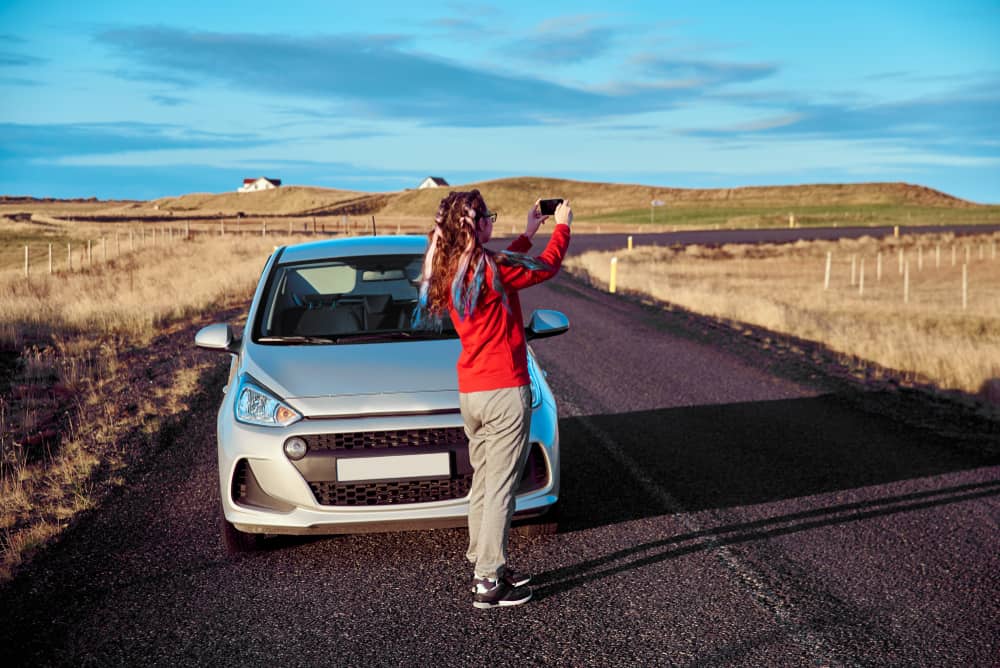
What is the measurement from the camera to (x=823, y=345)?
13828 mm

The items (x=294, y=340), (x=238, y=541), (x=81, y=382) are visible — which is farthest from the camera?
(x=81, y=382)

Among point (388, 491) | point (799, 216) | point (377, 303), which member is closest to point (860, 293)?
point (377, 303)

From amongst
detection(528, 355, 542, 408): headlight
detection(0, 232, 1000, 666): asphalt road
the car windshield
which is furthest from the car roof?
detection(0, 232, 1000, 666): asphalt road

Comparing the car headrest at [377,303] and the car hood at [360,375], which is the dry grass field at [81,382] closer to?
the car hood at [360,375]

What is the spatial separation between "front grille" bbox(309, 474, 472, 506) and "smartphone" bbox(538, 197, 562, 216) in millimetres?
1294

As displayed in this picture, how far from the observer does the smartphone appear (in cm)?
378

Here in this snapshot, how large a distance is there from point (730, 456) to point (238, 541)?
3553 millimetres

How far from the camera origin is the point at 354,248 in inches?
237

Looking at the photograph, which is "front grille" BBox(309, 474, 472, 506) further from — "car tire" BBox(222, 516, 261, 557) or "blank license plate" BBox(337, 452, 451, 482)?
"car tire" BBox(222, 516, 261, 557)

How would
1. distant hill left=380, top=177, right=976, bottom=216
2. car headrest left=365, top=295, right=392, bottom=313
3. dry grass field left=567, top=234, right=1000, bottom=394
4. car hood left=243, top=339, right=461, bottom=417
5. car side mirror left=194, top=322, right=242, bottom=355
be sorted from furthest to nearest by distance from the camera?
distant hill left=380, top=177, right=976, bottom=216, dry grass field left=567, top=234, right=1000, bottom=394, car headrest left=365, top=295, right=392, bottom=313, car side mirror left=194, top=322, right=242, bottom=355, car hood left=243, top=339, right=461, bottom=417

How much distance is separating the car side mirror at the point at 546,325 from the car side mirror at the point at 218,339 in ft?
5.61

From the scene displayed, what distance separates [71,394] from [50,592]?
21.4 ft

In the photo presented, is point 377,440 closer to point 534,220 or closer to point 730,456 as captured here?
point 534,220

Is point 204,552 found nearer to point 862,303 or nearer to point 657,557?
point 657,557
